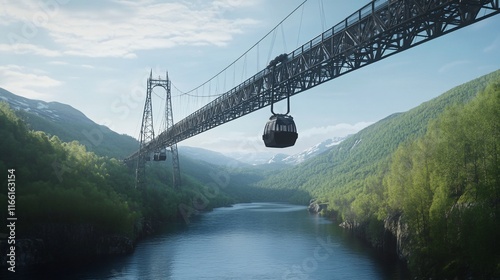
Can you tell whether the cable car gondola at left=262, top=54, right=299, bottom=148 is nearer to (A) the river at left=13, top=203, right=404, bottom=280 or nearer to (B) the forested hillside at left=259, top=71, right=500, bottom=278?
(B) the forested hillside at left=259, top=71, right=500, bottom=278

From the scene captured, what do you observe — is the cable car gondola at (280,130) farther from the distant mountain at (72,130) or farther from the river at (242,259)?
the distant mountain at (72,130)

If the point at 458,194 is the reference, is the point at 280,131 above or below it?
above

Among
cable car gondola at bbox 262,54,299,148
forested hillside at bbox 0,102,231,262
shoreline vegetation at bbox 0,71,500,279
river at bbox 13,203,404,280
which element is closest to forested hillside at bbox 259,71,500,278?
shoreline vegetation at bbox 0,71,500,279

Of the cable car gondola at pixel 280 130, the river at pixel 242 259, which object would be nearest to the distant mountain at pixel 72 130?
the river at pixel 242 259

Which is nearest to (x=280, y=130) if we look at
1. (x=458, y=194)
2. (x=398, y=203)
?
(x=458, y=194)

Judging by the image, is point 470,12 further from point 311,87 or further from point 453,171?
point 453,171

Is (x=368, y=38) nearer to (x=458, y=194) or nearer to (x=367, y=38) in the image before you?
(x=367, y=38)
